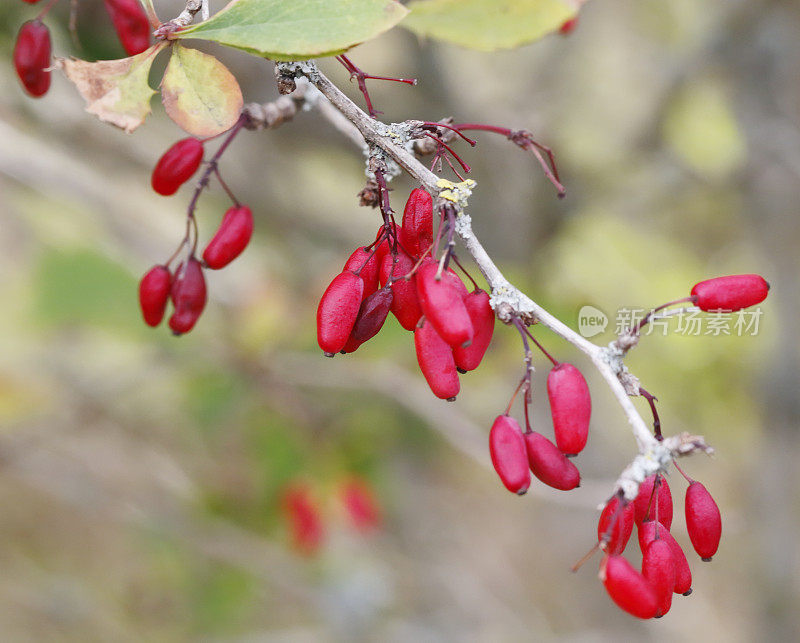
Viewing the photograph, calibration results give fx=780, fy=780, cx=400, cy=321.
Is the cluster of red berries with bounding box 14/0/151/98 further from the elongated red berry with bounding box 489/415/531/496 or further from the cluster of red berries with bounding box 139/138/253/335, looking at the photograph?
the elongated red berry with bounding box 489/415/531/496

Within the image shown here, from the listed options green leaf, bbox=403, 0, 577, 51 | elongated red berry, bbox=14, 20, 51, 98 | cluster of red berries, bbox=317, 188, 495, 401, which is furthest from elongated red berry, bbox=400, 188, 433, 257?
elongated red berry, bbox=14, 20, 51, 98

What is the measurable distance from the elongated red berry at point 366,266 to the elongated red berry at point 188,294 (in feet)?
0.86

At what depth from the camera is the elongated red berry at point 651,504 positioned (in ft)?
2.29

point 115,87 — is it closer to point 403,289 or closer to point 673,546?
point 403,289

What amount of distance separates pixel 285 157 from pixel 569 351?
1.00m

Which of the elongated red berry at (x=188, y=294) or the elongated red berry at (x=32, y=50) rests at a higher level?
the elongated red berry at (x=32, y=50)

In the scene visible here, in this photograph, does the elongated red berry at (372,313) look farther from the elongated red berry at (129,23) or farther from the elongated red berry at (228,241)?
the elongated red berry at (129,23)

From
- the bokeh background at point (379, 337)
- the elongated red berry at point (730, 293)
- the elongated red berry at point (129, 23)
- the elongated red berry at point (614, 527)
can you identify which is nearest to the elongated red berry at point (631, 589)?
the elongated red berry at point (614, 527)

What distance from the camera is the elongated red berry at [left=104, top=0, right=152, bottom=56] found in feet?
2.80

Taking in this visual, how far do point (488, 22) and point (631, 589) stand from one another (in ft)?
1.55

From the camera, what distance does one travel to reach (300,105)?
112 cm

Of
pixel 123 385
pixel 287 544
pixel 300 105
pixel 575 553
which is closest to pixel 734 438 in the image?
A: pixel 575 553

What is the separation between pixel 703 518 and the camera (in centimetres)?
72

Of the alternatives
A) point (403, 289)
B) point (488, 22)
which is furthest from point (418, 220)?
point (488, 22)
